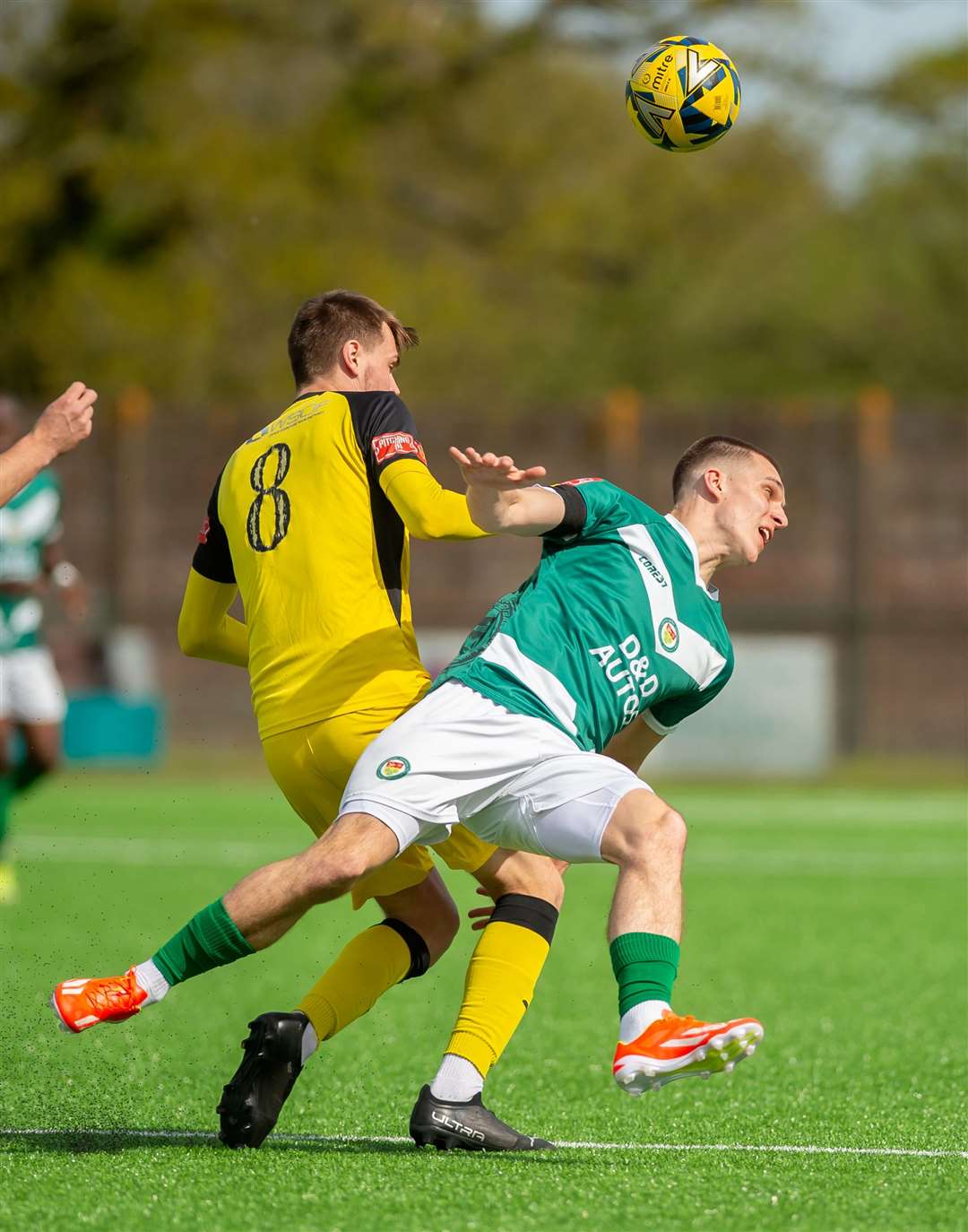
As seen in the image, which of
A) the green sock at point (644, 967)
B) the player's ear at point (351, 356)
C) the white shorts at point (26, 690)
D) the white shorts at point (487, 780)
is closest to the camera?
the green sock at point (644, 967)

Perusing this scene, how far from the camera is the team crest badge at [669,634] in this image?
4500mm

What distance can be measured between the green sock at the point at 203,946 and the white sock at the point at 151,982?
1 centimetres

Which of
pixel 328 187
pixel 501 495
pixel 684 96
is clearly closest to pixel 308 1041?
pixel 501 495

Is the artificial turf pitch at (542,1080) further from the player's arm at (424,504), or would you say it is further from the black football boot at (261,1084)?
the player's arm at (424,504)

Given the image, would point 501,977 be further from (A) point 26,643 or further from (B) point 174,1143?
(A) point 26,643

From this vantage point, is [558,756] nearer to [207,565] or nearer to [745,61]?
[207,565]

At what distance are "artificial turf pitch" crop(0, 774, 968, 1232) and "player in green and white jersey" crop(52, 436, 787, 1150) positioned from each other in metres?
0.34

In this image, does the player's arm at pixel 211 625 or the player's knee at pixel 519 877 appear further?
the player's arm at pixel 211 625

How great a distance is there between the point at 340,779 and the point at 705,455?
122cm

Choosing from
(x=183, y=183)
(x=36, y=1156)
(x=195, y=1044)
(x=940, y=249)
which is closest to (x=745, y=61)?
(x=183, y=183)

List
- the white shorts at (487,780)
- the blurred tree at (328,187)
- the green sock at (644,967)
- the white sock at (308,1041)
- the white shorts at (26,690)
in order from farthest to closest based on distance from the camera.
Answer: the blurred tree at (328,187), the white shorts at (26,690), the white sock at (308,1041), the white shorts at (487,780), the green sock at (644,967)

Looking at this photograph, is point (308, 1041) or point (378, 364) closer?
point (308, 1041)

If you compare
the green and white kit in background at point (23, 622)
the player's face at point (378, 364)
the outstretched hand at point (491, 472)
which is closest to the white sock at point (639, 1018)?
the outstretched hand at point (491, 472)

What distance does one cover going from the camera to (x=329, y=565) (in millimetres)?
4594
